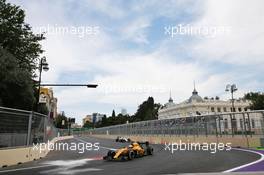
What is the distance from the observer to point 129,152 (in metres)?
15.4

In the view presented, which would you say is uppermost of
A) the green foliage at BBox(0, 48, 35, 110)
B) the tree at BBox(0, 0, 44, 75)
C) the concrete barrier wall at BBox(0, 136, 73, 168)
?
the tree at BBox(0, 0, 44, 75)

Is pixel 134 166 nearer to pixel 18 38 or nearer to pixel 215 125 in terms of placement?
pixel 215 125

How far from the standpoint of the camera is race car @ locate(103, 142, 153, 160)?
14.9 meters

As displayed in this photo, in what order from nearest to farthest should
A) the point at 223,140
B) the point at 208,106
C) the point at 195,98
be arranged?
the point at 223,140 → the point at 208,106 → the point at 195,98

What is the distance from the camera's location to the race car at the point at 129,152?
14922mm

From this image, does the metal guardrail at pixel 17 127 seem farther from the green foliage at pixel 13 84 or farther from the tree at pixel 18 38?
the tree at pixel 18 38

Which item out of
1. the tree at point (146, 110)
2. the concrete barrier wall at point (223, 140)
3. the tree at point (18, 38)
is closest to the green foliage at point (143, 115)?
the tree at point (146, 110)

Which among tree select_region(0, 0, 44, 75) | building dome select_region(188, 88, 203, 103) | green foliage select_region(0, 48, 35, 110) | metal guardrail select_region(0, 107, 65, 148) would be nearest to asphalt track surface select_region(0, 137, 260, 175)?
metal guardrail select_region(0, 107, 65, 148)

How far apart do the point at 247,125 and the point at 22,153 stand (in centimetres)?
1507

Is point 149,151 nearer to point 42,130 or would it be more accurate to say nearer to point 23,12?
point 42,130

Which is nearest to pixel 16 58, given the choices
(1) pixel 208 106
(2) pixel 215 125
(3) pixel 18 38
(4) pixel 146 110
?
(3) pixel 18 38

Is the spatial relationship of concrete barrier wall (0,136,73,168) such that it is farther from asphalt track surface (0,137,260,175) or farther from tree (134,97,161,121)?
tree (134,97,161,121)

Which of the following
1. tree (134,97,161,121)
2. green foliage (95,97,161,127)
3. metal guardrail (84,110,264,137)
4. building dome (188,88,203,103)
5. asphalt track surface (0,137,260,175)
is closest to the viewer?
asphalt track surface (0,137,260,175)

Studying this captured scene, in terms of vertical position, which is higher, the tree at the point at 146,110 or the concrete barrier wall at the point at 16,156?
the tree at the point at 146,110
